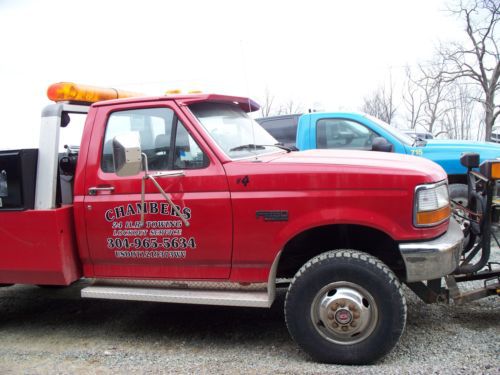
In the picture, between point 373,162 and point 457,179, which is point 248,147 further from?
point 457,179

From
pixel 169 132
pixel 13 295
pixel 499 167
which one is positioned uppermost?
pixel 169 132

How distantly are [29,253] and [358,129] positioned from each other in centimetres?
477

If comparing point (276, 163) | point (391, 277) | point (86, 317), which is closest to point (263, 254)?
point (276, 163)

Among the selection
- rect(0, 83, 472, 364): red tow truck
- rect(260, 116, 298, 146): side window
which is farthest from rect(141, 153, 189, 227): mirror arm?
rect(260, 116, 298, 146): side window

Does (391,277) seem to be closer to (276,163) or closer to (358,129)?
(276,163)

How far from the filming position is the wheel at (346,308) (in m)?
3.20

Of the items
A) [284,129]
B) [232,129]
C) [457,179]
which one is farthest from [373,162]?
[284,129]

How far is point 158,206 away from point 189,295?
2.39 feet

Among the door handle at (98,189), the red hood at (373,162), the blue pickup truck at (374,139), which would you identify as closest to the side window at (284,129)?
the blue pickup truck at (374,139)

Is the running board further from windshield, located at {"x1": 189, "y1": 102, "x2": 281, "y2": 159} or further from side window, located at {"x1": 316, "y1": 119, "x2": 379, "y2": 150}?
side window, located at {"x1": 316, "y1": 119, "x2": 379, "y2": 150}

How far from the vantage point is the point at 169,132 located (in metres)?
3.77

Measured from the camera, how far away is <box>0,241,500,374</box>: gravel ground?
333cm

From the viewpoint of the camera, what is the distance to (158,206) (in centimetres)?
363

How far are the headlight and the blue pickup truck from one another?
127 inches
